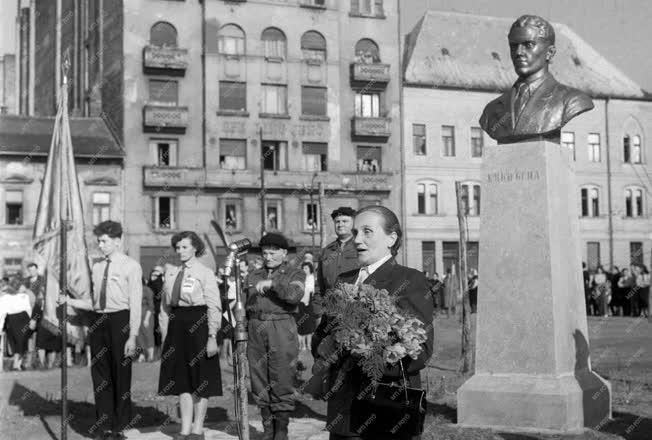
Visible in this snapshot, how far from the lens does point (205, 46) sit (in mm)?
53062

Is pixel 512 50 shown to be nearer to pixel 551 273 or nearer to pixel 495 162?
pixel 495 162

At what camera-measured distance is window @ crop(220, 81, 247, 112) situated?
5356 cm

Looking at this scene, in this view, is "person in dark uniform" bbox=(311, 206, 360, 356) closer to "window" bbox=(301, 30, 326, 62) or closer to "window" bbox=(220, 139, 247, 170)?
"window" bbox=(220, 139, 247, 170)

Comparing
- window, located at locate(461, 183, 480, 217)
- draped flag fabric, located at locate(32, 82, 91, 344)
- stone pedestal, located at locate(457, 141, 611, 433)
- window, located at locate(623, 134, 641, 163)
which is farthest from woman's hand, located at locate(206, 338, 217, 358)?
window, located at locate(623, 134, 641, 163)

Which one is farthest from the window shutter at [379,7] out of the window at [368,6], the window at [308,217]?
the window at [308,217]

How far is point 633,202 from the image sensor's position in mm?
64250

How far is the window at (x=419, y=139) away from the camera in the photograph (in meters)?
58.2

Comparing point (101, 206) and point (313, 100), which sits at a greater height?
point (313, 100)

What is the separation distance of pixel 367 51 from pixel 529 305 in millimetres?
48183

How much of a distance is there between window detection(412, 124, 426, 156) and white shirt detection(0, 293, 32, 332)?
39566 mm

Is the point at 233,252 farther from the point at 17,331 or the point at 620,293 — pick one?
the point at 620,293

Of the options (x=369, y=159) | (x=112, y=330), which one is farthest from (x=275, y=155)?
(x=112, y=330)

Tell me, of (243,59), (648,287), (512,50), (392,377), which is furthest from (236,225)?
(392,377)

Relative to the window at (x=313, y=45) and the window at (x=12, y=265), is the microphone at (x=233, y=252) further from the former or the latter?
the window at (x=313, y=45)
